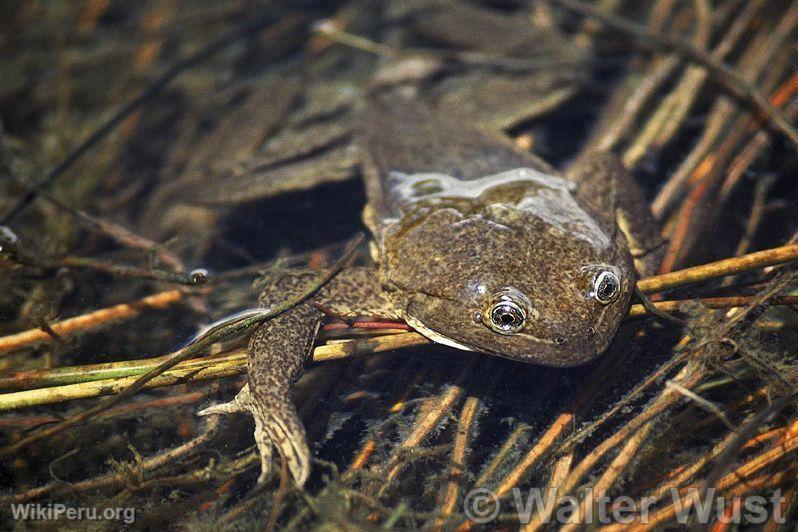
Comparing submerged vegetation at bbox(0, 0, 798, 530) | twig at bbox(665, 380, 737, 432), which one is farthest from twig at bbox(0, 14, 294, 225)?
twig at bbox(665, 380, 737, 432)

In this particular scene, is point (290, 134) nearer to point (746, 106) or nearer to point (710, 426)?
point (746, 106)

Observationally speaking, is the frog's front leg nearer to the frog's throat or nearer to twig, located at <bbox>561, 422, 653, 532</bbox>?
the frog's throat

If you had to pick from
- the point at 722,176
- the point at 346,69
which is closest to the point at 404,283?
the point at 722,176

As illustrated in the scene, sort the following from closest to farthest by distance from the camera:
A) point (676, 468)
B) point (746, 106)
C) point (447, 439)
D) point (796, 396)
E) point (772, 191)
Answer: point (796, 396)
point (676, 468)
point (447, 439)
point (772, 191)
point (746, 106)

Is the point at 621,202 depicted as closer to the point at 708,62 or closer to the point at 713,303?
the point at 713,303

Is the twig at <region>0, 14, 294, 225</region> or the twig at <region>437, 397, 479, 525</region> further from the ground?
the twig at <region>437, 397, 479, 525</region>

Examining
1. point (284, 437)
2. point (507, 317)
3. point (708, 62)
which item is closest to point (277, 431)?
point (284, 437)

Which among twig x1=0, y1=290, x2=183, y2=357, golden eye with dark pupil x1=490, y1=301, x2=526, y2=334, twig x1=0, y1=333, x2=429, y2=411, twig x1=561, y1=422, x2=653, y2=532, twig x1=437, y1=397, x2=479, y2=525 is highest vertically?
golden eye with dark pupil x1=490, y1=301, x2=526, y2=334
